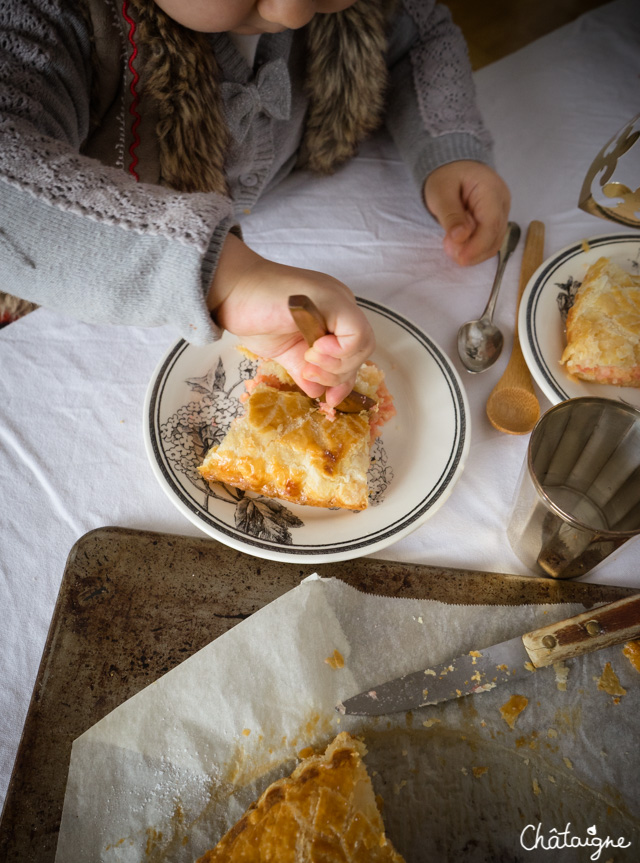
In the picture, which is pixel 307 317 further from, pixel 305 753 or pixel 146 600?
pixel 305 753

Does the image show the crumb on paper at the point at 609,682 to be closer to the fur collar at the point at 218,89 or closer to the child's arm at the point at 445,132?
the child's arm at the point at 445,132

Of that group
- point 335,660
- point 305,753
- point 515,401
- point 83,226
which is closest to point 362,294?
point 515,401

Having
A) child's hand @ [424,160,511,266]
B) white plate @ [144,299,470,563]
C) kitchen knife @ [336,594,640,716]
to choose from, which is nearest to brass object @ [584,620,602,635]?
kitchen knife @ [336,594,640,716]

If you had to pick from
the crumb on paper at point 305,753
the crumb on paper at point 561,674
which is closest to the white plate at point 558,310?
the crumb on paper at point 561,674

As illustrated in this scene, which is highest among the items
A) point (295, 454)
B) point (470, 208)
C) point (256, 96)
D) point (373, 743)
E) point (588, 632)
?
point (256, 96)

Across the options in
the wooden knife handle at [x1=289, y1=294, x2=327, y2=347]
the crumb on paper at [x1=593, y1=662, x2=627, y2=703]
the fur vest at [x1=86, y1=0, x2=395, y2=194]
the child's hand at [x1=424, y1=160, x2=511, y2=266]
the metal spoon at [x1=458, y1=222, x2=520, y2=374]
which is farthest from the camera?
the child's hand at [x1=424, y1=160, x2=511, y2=266]

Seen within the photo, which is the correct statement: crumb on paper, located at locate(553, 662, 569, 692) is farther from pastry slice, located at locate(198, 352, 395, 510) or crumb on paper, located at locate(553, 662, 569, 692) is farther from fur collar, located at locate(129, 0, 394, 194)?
fur collar, located at locate(129, 0, 394, 194)

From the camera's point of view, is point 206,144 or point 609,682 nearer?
point 609,682

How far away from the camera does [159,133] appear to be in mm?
931

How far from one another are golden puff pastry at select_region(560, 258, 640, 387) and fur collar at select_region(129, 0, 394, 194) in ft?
1.96

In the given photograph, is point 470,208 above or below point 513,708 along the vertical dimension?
above

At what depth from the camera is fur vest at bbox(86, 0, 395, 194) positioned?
859mm

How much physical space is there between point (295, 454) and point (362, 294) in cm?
42

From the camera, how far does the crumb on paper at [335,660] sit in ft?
2.45
